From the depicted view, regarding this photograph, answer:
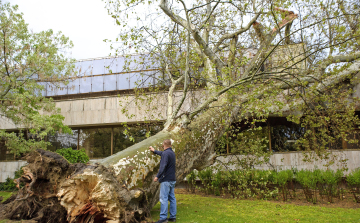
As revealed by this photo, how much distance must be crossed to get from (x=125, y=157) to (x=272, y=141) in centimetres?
980

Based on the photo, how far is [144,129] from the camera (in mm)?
14594

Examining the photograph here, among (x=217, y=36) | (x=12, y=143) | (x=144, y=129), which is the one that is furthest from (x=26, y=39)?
(x=217, y=36)

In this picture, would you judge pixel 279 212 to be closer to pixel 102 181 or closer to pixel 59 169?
pixel 102 181

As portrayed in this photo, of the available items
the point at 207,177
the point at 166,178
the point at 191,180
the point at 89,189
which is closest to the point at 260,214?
the point at 166,178

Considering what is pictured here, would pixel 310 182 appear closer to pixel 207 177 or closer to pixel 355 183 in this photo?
pixel 355 183

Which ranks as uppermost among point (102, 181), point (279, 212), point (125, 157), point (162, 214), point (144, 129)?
point (144, 129)

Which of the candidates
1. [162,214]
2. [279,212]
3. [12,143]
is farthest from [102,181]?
[12,143]

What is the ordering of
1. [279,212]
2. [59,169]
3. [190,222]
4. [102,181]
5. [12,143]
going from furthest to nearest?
[12,143] → [279,212] → [190,222] → [59,169] → [102,181]

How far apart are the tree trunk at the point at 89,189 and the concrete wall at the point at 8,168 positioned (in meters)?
11.5

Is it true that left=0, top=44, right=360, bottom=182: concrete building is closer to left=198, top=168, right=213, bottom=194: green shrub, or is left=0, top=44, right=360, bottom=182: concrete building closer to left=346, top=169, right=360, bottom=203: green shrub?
left=198, top=168, right=213, bottom=194: green shrub

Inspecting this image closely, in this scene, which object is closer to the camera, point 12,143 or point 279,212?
point 279,212

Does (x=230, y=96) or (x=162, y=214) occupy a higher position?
(x=230, y=96)

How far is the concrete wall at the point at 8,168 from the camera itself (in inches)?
612

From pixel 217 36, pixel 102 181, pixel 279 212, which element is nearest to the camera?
pixel 102 181
